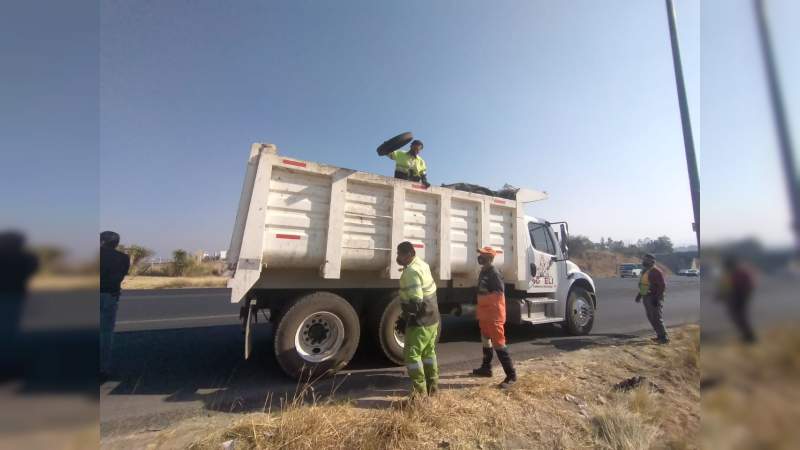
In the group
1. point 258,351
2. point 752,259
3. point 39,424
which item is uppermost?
point 752,259

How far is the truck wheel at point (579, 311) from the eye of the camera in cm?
668

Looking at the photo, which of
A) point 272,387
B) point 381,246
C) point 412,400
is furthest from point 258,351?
point 412,400

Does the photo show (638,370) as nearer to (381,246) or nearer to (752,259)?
(381,246)

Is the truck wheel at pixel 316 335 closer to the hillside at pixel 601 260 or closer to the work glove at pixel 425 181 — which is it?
the work glove at pixel 425 181

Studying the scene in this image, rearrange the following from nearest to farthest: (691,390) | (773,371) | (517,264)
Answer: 1. (773,371)
2. (691,390)
3. (517,264)

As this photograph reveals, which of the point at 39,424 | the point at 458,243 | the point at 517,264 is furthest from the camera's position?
the point at 517,264

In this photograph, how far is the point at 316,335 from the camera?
430 centimetres

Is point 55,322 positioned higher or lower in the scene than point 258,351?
higher

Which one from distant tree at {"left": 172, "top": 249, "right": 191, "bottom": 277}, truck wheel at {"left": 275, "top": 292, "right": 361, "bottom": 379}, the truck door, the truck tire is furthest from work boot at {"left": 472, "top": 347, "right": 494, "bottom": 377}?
distant tree at {"left": 172, "top": 249, "right": 191, "bottom": 277}

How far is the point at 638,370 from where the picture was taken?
4609mm

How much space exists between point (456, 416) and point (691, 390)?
2.63m

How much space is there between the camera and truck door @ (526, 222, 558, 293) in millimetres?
5988

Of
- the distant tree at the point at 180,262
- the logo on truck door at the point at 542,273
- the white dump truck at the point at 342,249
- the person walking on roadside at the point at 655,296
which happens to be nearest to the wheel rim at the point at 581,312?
the logo on truck door at the point at 542,273

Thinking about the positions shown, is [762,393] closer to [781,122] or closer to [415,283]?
[781,122]
